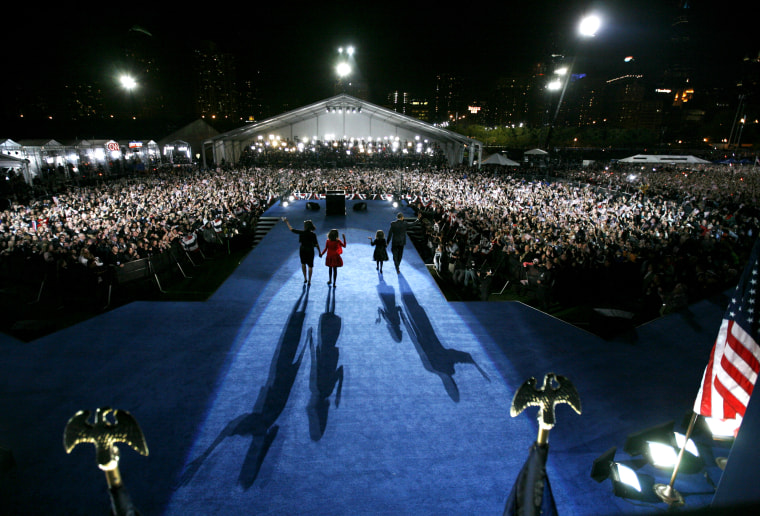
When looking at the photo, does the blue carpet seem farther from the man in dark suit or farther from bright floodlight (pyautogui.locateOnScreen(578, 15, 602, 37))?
bright floodlight (pyautogui.locateOnScreen(578, 15, 602, 37))

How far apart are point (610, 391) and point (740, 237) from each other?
14069 millimetres

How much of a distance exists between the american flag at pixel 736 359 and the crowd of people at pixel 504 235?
15.3ft

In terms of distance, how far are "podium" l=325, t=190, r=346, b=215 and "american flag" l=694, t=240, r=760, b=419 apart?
14.6 meters

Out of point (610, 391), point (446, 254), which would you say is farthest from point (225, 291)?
point (610, 391)

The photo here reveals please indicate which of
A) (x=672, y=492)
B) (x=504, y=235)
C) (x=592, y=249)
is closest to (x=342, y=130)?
(x=504, y=235)

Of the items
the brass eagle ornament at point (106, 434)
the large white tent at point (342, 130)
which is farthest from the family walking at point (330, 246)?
the large white tent at point (342, 130)

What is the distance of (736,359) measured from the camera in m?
3.14

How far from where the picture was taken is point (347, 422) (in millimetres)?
4383

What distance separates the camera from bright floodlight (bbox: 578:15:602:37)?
16719mm

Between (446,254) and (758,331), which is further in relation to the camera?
(446,254)

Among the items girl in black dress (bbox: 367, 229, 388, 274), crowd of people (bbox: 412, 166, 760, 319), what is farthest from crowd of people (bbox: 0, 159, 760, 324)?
girl in black dress (bbox: 367, 229, 388, 274)

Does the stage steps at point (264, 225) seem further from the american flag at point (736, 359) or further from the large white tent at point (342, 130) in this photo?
the large white tent at point (342, 130)

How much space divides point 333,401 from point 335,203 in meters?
13.1

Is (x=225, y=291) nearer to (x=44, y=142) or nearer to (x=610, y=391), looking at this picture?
(x=610, y=391)
